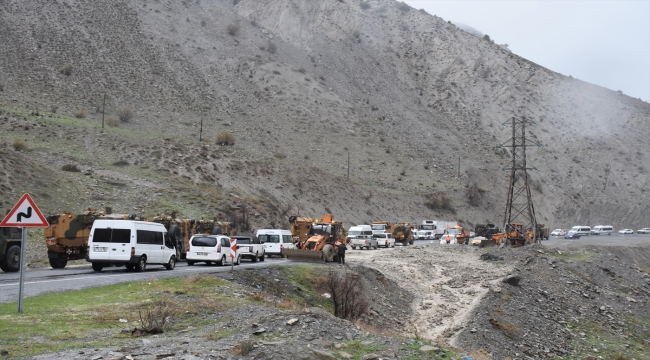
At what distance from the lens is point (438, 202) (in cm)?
7900

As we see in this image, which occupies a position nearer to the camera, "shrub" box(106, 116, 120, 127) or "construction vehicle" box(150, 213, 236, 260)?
"construction vehicle" box(150, 213, 236, 260)

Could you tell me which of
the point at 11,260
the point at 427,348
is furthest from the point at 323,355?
the point at 11,260

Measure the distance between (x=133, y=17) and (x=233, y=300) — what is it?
7980 centimetres

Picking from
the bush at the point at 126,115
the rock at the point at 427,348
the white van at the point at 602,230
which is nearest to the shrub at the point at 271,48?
the bush at the point at 126,115

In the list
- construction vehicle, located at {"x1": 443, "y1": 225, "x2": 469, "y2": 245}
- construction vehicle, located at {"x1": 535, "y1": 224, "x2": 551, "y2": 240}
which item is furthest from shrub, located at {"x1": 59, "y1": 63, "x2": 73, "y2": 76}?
construction vehicle, located at {"x1": 535, "y1": 224, "x2": 551, "y2": 240}

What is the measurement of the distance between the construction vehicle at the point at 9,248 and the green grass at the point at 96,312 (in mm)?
8522

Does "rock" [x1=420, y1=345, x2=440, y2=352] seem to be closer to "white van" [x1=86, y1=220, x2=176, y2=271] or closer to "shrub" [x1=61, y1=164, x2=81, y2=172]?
"white van" [x1=86, y1=220, x2=176, y2=271]

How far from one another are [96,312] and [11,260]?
1375 cm

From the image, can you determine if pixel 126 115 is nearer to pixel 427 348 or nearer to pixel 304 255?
pixel 304 255

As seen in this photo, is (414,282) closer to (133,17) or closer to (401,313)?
(401,313)

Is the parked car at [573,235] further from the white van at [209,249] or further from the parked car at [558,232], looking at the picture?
the white van at [209,249]

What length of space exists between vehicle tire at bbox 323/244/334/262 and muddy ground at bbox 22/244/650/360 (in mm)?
2942

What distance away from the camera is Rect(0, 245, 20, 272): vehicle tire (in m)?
26.1

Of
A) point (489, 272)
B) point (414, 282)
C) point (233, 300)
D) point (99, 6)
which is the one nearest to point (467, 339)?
point (233, 300)
